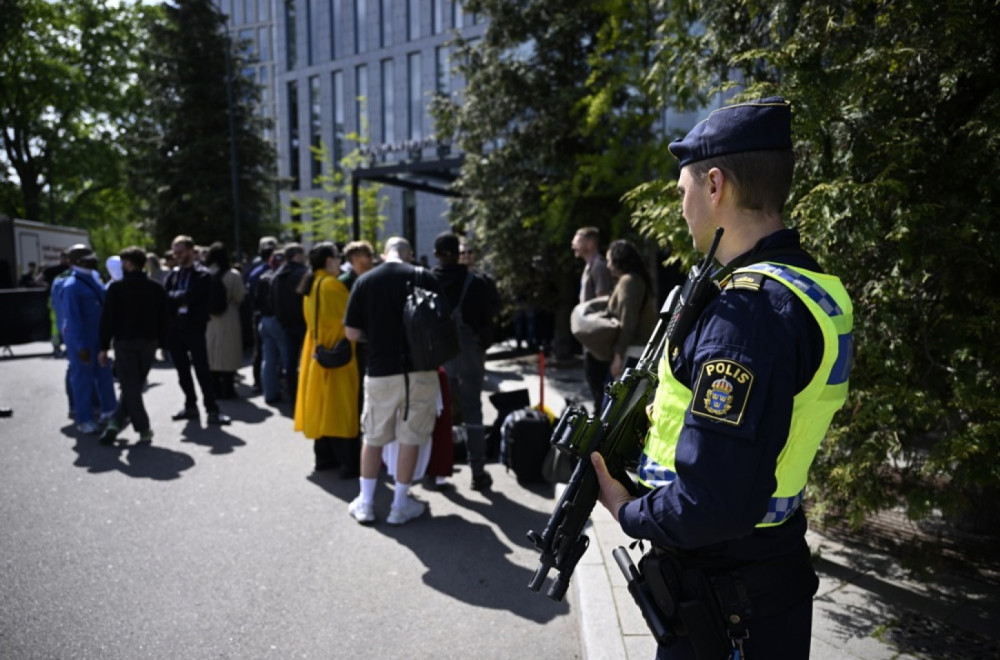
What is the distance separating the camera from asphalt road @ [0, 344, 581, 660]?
3486 mm

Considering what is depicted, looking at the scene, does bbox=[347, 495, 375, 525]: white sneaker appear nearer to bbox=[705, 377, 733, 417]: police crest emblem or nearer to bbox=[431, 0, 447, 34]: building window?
bbox=[705, 377, 733, 417]: police crest emblem

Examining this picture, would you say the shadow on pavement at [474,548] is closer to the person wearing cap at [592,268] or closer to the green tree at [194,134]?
the person wearing cap at [592,268]

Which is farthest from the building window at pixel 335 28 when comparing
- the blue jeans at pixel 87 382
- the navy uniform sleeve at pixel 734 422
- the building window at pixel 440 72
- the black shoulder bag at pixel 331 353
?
the navy uniform sleeve at pixel 734 422

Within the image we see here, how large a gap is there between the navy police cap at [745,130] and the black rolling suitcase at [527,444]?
14.4 ft

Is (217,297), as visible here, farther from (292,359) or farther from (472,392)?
(472,392)

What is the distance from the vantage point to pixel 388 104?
3772 cm

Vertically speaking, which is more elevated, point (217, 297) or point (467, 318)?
point (467, 318)

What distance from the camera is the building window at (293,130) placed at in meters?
43.2

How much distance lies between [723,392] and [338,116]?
138ft

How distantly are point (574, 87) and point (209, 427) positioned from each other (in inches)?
311

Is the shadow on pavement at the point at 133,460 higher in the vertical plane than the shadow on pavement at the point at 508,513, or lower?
lower

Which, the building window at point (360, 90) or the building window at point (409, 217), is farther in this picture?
the building window at point (360, 90)

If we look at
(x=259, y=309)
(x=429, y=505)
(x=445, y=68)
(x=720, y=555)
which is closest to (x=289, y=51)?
(x=445, y=68)

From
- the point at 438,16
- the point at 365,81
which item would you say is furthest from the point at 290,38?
the point at 438,16
